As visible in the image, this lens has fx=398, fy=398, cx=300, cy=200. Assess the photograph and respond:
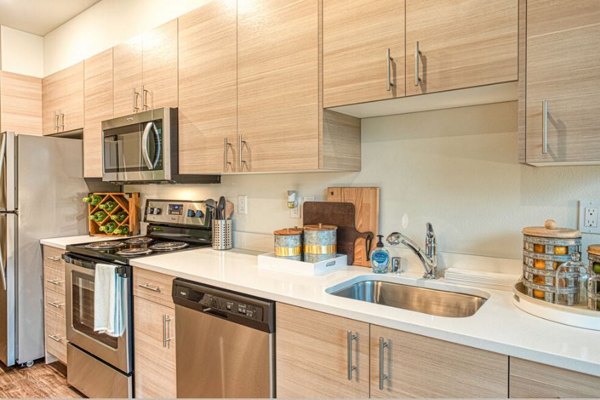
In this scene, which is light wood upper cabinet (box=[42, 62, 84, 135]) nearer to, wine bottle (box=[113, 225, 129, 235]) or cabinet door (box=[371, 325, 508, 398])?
wine bottle (box=[113, 225, 129, 235])

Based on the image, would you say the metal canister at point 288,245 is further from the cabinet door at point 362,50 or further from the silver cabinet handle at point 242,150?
the cabinet door at point 362,50

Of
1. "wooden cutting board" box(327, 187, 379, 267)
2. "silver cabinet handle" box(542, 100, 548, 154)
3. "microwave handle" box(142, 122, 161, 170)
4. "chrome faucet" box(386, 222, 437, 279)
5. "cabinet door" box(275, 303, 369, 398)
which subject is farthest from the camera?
"microwave handle" box(142, 122, 161, 170)

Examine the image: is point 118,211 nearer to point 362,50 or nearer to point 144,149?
point 144,149

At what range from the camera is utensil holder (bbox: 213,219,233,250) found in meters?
2.48

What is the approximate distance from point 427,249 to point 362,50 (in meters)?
0.88

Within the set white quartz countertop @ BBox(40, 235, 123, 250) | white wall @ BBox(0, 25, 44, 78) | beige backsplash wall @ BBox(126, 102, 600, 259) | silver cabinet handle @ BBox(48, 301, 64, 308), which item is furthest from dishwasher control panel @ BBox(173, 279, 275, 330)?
white wall @ BBox(0, 25, 44, 78)

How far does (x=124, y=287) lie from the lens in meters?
2.17

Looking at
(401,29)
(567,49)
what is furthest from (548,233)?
(401,29)

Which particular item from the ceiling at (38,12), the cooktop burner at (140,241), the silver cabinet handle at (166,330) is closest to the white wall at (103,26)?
the ceiling at (38,12)

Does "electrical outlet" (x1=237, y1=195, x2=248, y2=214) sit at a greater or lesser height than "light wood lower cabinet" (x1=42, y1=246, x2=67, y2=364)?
greater

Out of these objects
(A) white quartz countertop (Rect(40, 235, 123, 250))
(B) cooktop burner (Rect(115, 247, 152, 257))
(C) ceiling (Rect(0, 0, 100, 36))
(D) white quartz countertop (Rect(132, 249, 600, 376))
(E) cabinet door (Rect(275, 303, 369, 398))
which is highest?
(C) ceiling (Rect(0, 0, 100, 36))

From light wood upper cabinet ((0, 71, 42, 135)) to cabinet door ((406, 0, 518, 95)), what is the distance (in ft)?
11.0

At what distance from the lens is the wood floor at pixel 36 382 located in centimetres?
A: 251

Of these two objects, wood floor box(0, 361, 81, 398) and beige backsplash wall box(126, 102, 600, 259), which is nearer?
beige backsplash wall box(126, 102, 600, 259)
